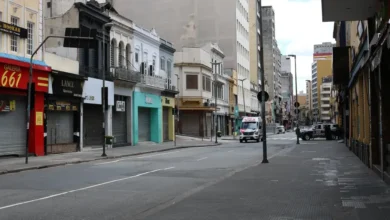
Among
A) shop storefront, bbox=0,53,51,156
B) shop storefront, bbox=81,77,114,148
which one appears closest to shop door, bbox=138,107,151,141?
shop storefront, bbox=81,77,114,148

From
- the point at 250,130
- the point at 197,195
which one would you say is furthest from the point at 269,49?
the point at 197,195

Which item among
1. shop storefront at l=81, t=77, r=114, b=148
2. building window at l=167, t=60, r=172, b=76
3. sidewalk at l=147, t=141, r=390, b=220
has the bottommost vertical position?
sidewalk at l=147, t=141, r=390, b=220

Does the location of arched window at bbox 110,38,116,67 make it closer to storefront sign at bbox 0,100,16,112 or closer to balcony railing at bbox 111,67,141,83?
balcony railing at bbox 111,67,141,83

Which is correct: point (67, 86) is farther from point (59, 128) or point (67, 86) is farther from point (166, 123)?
point (166, 123)

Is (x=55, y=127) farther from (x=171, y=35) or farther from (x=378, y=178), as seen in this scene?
(x=171, y=35)

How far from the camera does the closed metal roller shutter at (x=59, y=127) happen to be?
1133 inches

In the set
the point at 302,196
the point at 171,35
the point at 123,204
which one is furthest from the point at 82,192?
the point at 171,35

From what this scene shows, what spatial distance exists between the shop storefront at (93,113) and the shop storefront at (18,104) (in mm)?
4751

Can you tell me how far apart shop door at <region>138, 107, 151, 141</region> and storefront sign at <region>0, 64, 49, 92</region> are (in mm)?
15845

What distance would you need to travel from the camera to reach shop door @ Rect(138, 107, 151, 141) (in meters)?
42.8

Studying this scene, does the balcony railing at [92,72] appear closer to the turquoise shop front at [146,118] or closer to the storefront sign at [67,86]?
the storefront sign at [67,86]

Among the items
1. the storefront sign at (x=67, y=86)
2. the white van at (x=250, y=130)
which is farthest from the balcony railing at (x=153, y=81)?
the white van at (x=250, y=130)

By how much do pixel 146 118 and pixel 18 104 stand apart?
19302 mm

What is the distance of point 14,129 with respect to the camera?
25.7 meters
